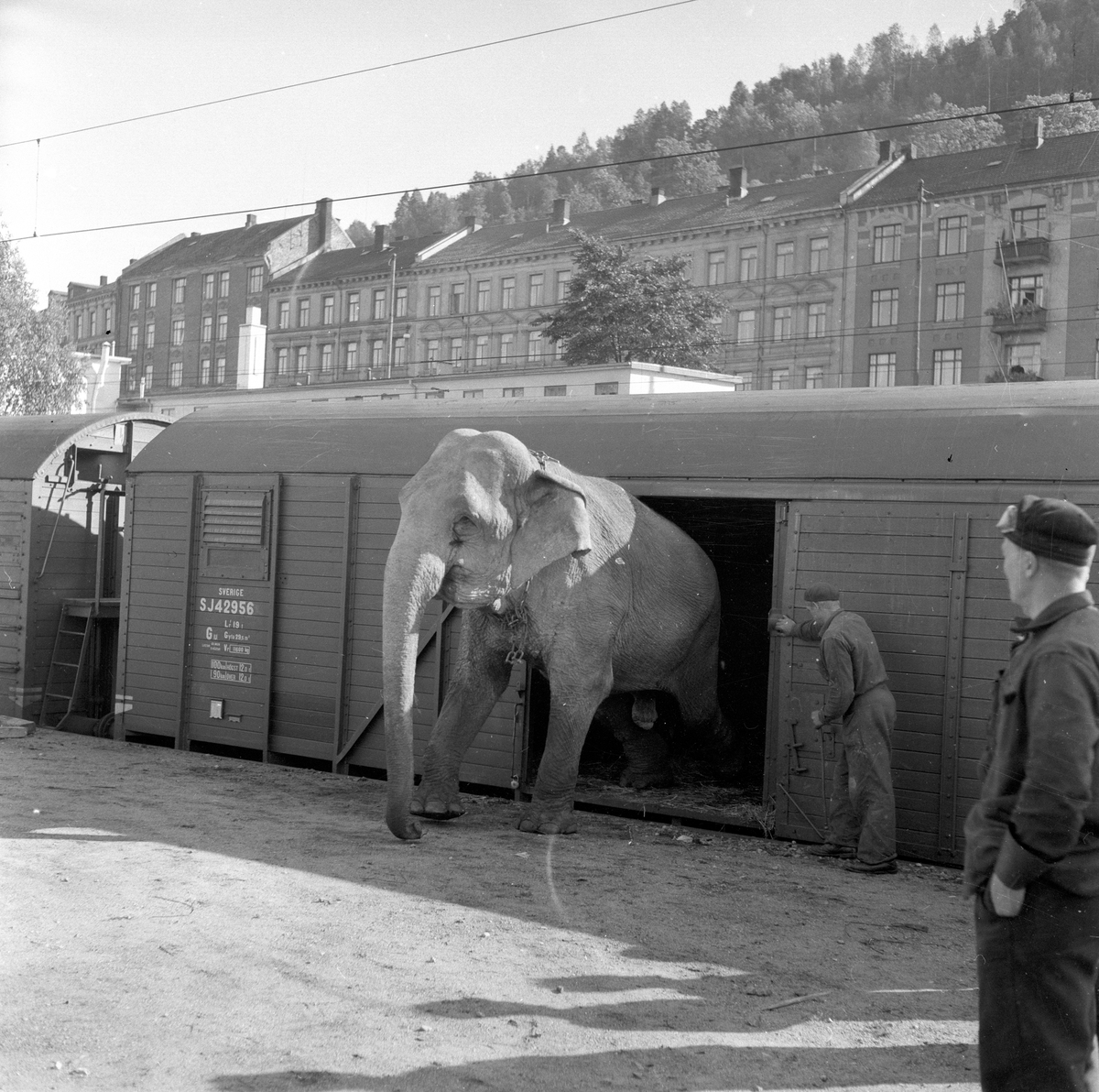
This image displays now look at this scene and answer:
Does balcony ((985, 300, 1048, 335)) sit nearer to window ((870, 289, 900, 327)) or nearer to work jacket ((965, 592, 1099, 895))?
window ((870, 289, 900, 327))

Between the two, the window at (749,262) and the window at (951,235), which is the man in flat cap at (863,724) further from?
the window at (749,262)

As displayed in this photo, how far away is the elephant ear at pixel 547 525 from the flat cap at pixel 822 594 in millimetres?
1460

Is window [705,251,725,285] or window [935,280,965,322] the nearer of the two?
window [935,280,965,322]

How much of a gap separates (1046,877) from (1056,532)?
96cm

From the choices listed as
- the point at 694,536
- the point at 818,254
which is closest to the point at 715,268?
the point at 818,254

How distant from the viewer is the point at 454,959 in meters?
5.72

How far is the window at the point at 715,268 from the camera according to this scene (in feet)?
161

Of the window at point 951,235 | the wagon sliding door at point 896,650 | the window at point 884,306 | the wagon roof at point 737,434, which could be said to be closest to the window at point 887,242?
the window at point 884,306

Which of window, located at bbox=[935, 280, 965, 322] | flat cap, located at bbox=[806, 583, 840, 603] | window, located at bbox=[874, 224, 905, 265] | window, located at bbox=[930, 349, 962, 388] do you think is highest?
window, located at bbox=[874, 224, 905, 265]

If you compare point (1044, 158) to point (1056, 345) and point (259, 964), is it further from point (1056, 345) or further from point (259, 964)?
point (259, 964)

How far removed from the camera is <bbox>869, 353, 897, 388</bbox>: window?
Answer: 4578cm

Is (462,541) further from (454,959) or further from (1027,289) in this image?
(1027,289)

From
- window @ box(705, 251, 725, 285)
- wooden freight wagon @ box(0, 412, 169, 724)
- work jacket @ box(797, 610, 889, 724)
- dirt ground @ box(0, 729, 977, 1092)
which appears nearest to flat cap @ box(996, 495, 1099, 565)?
dirt ground @ box(0, 729, 977, 1092)

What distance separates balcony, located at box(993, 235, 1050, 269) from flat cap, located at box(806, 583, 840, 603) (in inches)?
1531
